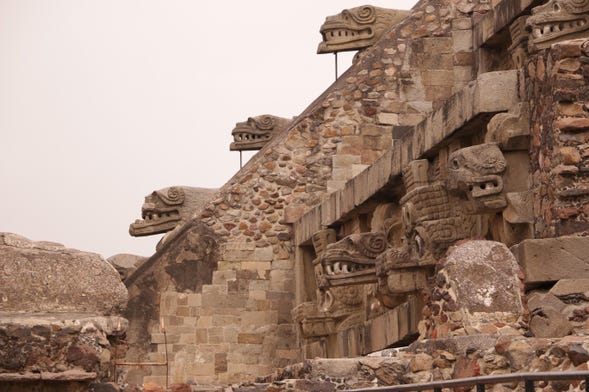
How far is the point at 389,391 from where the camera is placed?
24.1ft

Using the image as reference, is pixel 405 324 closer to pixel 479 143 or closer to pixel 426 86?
pixel 479 143

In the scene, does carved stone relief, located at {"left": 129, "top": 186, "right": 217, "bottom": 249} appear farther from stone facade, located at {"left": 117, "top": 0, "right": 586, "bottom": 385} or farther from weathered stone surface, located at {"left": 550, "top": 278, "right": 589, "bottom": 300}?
weathered stone surface, located at {"left": 550, "top": 278, "right": 589, "bottom": 300}

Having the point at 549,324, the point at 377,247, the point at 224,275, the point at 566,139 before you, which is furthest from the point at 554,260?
the point at 224,275

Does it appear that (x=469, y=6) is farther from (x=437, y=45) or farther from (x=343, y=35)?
(x=343, y=35)

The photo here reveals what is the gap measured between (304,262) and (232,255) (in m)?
1.26

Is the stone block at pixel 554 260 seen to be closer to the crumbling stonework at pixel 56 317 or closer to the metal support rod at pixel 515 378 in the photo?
the crumbling stonework at pixel 56 317

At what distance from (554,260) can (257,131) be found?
14853 millimetres

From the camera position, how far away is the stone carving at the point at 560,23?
13062 mm

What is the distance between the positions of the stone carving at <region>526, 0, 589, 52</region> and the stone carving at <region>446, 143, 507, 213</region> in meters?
0.90

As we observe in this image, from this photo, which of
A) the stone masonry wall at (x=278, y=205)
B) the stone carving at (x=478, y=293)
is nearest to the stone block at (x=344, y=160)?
the stone masonry wall at (x=278, y=205)

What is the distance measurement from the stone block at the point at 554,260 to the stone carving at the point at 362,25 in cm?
1098

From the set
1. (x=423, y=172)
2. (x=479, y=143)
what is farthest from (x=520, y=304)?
(x=423, y=172)

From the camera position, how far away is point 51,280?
8508 mm

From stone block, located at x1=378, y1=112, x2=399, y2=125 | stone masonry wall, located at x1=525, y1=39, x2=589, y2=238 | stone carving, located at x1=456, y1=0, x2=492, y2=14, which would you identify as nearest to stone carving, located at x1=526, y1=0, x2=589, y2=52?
stone masonry wall, located at x1=525, y1=39, x2=589, y2=238
